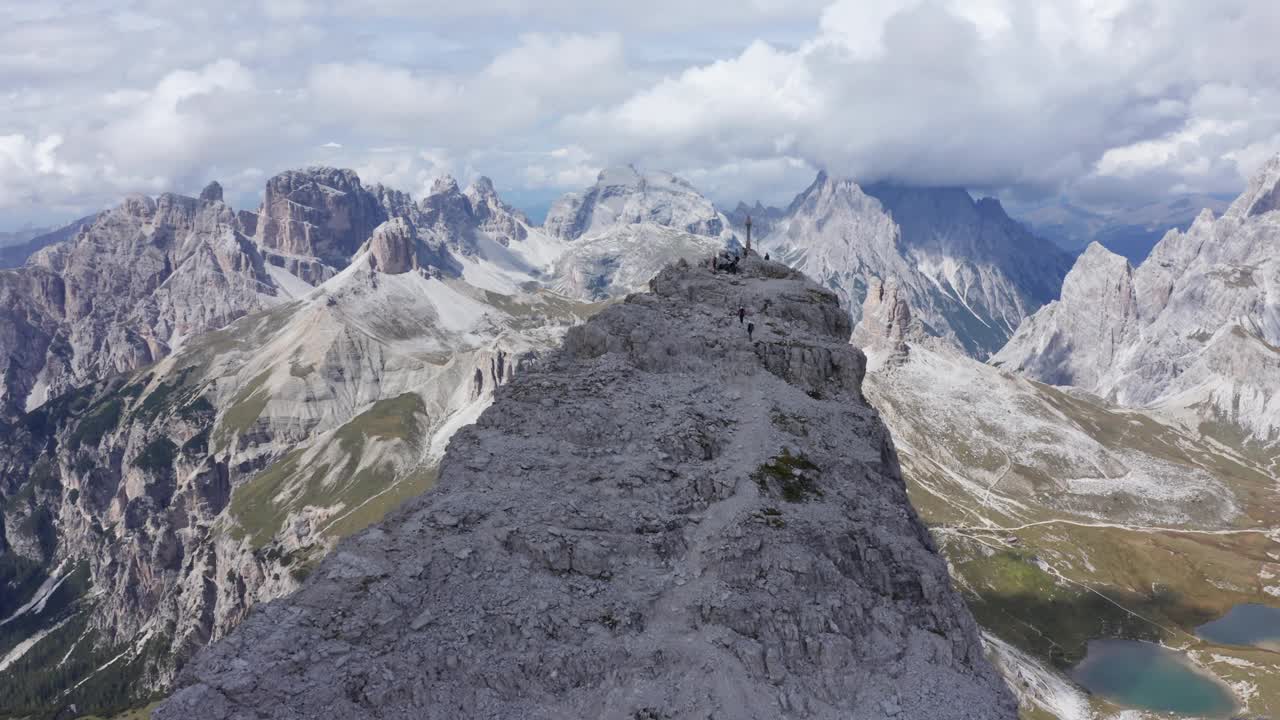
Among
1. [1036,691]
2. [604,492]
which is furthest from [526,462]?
[1036,691]

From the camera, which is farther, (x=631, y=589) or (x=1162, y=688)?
(x=1162, y=688)

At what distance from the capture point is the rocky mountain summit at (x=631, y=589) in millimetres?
37781

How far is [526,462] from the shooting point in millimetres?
53031

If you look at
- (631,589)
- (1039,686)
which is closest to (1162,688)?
(1039,686)

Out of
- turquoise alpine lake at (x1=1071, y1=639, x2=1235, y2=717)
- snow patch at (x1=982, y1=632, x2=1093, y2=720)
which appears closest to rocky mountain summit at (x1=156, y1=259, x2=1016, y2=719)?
snow patch at (x1=982, y1=632, x2=1093, y2=720)

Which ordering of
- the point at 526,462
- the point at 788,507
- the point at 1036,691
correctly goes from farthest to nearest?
the point at 1036,691 → the point at 526,462 → the point at 788,507

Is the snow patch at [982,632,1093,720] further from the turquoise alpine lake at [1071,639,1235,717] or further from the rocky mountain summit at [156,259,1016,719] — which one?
the rocky mountain summit at [156,259,1016,719]

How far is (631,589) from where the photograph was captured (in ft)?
144

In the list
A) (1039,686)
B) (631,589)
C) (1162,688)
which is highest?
(631,589)

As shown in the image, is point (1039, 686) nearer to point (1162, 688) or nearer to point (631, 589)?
point (1162, 688)

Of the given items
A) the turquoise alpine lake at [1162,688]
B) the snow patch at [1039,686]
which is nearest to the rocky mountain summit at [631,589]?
the snow patch at [1039,686]

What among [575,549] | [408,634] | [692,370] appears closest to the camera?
[408,634]

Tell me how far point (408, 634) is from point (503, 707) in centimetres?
623

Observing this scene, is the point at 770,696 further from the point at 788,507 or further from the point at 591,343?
the point at 591,343
